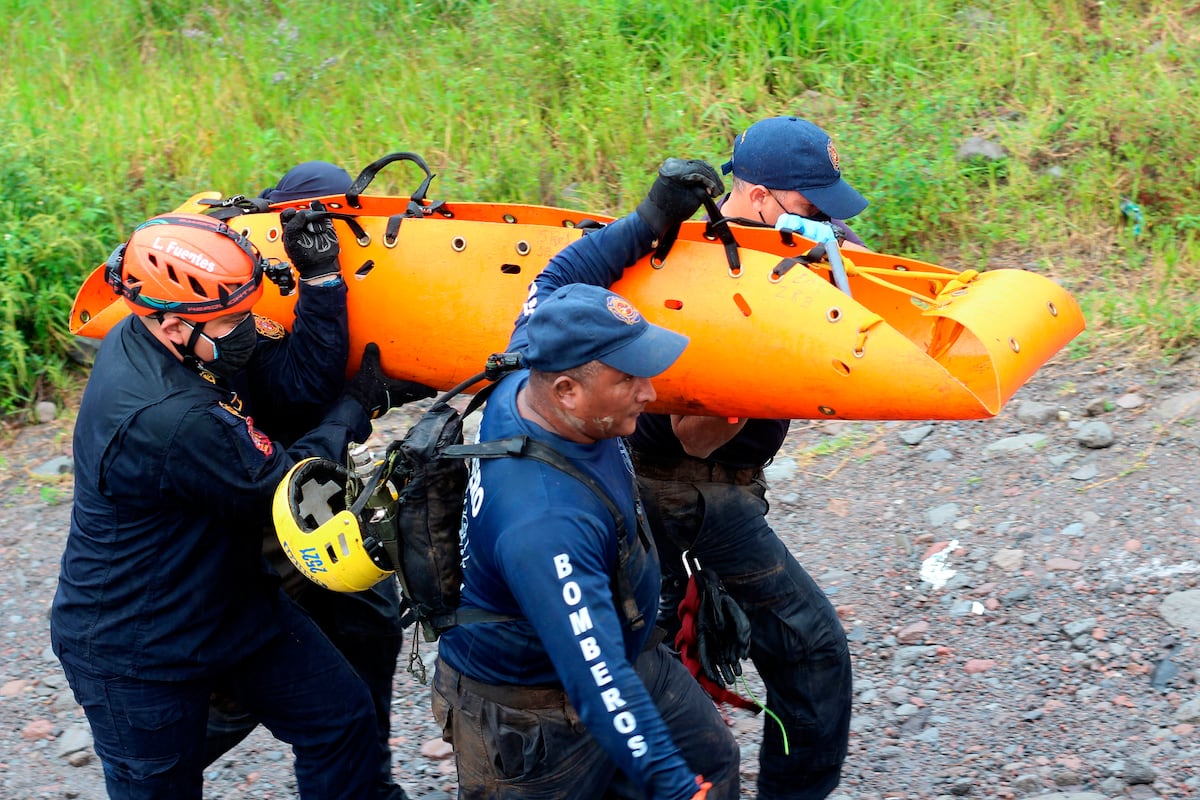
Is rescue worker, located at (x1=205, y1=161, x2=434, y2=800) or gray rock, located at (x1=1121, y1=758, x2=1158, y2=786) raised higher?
rescue worker, located at (x1=205, y1=161, x2=434, y2=800)

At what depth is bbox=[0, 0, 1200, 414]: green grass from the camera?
6375 mm

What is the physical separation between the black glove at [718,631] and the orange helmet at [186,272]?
1500mm

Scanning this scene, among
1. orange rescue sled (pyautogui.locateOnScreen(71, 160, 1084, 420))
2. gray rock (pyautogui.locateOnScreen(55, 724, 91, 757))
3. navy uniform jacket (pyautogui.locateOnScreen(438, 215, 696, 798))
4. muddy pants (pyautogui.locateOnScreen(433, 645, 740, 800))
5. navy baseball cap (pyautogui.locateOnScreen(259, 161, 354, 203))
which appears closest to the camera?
navy uniform jacket (pyautogui.locateOnScreen(438, 215, 696, 798))

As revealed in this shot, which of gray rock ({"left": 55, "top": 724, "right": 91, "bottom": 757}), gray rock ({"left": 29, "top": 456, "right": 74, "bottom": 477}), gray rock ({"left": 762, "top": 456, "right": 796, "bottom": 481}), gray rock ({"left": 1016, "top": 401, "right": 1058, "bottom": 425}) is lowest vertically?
gray rock ({"left": 55, "top": 724, "right": 91, "bottom": 757})

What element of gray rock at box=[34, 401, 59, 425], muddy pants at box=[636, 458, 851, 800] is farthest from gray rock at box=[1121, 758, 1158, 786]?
gray rock at box=[34, 401, 59, 425]

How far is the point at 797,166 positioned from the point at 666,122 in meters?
3.60

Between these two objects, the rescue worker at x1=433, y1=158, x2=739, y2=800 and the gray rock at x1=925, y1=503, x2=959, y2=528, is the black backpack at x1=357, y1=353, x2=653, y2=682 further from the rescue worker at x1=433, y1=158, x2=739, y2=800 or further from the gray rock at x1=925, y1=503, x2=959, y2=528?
the gray rock at x1=925, y1=503, x2=959, y2=528

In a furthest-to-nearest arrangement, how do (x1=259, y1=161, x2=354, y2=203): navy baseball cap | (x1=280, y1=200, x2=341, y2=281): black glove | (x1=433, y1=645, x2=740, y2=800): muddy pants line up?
(x1=259, y1=161, x2=354, y2=203): navy baseball cap, (x1=280, y1=200, x2=341, y2=281): black glove, (x1=433, y1=645, x2=740, y2=800): muddy pants

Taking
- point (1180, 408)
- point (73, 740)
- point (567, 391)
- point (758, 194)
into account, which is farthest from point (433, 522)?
point (1180, 408)

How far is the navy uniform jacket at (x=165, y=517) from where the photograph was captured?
3096 mm

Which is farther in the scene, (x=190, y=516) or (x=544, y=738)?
(x=190, y=516)

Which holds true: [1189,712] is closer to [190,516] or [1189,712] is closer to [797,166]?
[797,166]

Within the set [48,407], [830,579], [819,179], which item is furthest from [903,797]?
[48,407]

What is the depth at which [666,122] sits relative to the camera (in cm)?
704
